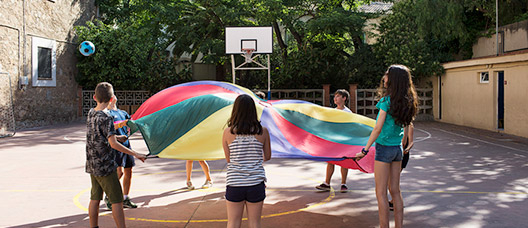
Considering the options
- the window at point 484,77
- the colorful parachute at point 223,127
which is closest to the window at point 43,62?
the colorful parachute at point 223,127

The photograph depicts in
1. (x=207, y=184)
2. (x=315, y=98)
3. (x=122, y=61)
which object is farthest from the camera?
(x=315, y=98)

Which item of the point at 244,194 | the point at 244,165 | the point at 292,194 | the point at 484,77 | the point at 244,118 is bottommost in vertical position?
the point at 292,194

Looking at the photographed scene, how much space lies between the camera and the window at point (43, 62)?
21.1 metres

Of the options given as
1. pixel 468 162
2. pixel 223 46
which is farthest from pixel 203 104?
pixel 223 46

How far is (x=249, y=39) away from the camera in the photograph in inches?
898

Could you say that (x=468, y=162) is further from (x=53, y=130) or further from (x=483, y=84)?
(x=53, y=130)

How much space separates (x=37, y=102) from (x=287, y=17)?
1286 centimetres

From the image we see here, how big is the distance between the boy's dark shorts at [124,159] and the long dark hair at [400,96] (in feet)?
11.8

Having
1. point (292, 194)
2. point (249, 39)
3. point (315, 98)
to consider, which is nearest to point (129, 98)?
point (249, 39)

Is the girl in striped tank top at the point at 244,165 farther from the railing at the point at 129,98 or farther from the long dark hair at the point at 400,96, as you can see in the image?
the railing at the point at 129,98

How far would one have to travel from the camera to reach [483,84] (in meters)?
19.3

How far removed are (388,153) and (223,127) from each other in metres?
1.99

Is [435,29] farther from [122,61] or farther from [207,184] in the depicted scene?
[207,184]

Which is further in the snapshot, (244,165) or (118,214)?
(118,214)
